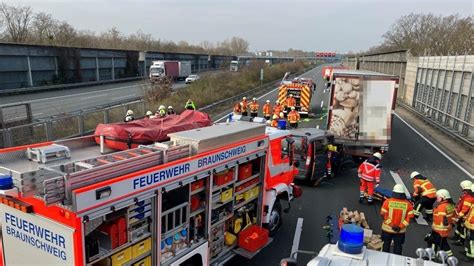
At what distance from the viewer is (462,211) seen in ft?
27.8

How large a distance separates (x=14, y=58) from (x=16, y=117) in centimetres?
2226

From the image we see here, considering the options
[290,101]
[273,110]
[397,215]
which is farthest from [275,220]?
[290,101]

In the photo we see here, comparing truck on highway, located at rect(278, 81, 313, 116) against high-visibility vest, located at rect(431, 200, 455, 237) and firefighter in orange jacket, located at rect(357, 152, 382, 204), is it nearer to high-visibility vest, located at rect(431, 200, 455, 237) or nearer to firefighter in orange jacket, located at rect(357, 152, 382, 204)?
firefighter in orange jacket, located at rect(357, 152, 382, 204)

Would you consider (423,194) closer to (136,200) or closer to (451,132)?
(136,200)

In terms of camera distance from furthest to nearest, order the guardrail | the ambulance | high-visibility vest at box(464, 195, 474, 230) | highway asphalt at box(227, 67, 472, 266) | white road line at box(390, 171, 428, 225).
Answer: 1. the guardrail
2. white road line at box(390, 171, 428, 225)
3. highway asphalt at box(227, 67, 472, 266)
4. high-visibility vest at box(464, 195, 474, 230)
5. the ambulance

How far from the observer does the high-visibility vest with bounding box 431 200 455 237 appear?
8.00 meters

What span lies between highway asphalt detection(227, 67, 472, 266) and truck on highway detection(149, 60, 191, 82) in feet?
110

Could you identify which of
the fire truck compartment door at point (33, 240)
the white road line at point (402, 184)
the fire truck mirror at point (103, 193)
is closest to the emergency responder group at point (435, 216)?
the white road line at point (402, 184)

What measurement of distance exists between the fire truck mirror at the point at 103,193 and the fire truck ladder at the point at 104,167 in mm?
183

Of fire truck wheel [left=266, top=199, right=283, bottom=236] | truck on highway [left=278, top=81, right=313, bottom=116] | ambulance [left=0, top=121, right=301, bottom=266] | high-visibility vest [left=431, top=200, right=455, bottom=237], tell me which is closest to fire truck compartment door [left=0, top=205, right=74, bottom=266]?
ambulance [left=0, top=121, right=301, bottom=266]

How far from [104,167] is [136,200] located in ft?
1.95

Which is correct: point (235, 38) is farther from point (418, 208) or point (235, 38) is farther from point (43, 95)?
point (418, 208)

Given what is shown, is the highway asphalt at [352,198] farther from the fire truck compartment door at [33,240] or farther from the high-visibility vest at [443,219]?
the fire truck compartment door at [33,240]

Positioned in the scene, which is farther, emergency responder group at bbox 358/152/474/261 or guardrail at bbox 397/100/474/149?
guardrail at bbox 397/100/474/149
